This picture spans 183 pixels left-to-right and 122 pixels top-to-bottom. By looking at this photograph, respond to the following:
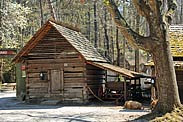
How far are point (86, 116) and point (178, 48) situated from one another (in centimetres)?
706

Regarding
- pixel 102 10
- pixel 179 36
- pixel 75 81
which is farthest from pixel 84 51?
pixel 102 10

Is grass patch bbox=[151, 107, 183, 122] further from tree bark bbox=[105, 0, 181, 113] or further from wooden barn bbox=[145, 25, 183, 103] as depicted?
wooden barn bbox=[145, 25, 183, 103]

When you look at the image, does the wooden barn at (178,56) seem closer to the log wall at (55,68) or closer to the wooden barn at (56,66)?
the wooden barn at (56,66)

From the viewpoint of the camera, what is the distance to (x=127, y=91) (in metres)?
21.5

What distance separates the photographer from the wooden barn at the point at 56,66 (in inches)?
845

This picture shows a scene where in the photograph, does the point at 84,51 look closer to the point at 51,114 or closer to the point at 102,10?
the point at 51,114

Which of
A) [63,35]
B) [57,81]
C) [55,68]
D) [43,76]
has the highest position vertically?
[63,35]

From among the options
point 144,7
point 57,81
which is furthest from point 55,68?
point 144,7

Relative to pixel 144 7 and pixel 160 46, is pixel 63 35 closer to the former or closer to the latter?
pixel 144 7

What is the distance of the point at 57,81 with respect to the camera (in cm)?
2175

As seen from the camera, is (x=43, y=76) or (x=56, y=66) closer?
(x=56, y=66)

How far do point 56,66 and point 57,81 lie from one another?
95 centimetres

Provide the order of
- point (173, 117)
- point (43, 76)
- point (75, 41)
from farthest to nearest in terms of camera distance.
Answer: point (75, 41)
point (43, 76)
point (173, 117)

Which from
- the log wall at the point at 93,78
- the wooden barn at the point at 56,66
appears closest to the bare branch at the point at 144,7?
the wooden barn at the point at 56,66
